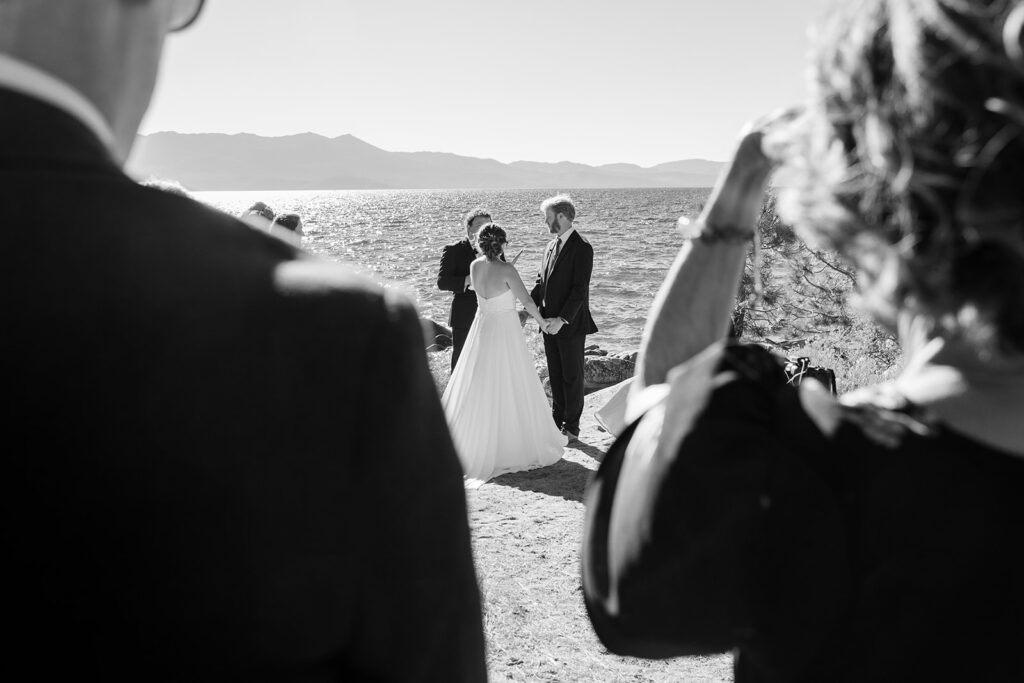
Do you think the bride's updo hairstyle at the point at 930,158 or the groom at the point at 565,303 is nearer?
the bride's updo hairstyle at the point at 930,158

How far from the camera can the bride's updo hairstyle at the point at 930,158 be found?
2.87 feet

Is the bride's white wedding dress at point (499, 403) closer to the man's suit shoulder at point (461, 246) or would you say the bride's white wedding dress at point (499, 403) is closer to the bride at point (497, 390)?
the bride at point (497, 390)

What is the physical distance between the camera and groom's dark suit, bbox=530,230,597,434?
749 centimetres

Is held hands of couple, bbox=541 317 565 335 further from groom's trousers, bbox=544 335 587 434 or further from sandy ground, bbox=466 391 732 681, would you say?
sandy ground, bbox=466 391 732 681

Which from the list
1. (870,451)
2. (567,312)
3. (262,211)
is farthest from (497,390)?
(870,451)

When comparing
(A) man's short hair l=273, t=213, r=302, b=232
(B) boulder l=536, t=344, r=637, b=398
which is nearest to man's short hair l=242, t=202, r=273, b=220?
(A) man's short hair l=273, t=213, r=302, b=232

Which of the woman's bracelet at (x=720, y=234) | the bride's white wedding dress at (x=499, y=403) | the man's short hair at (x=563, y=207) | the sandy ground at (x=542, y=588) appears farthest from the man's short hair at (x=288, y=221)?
the woman's bracelet at (x=720, y=234)

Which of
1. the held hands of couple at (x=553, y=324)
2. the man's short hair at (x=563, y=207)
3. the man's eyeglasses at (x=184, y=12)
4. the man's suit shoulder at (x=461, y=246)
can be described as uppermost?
the man's eyeglasses at (x=184, y=12)

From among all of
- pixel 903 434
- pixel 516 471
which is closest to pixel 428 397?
pixel 903 434

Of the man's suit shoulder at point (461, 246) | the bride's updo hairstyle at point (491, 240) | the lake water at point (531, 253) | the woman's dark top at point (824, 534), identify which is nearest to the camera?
the woman's dark top at point (824, 534)

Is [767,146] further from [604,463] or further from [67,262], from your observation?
[67,262]

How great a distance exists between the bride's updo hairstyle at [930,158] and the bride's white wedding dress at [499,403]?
627 centimetres

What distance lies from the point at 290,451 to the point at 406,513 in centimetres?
12

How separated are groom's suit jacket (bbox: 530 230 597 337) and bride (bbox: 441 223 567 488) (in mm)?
231
